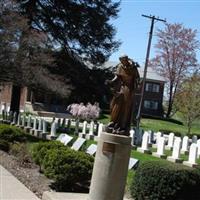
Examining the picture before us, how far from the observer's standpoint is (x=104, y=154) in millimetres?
8898

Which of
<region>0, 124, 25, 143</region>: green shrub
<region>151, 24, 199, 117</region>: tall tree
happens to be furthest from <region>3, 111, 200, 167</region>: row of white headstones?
<region>151, 24, 199, 117</region>: tall tree

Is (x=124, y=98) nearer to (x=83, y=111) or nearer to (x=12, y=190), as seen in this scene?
(x=12, y=190)

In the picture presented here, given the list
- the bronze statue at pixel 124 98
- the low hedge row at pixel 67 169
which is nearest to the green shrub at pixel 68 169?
the low hedge row at pixel 67 169

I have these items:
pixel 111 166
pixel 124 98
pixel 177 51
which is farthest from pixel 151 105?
pixel 111 166

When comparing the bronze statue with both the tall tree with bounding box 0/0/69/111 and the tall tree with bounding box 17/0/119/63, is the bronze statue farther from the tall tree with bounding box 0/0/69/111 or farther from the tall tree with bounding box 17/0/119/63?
the tall tree with bounding box 17/0/119/63

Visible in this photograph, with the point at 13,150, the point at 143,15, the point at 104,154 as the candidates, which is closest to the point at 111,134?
the point at 104,154

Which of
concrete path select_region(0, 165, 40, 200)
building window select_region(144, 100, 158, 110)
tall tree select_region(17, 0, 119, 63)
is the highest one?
tall tree select_region(17, 0, 119, 63)

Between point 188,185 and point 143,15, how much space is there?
3668 cm

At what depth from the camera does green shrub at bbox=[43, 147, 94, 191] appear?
11461 millimetres

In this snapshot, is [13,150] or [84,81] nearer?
[13,150]

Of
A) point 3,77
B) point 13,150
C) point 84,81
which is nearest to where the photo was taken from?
point 13,150

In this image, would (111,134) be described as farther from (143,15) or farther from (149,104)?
(149,104)

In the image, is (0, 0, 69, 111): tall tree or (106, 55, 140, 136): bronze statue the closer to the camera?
(106, 55, 140, 136): bronze statue

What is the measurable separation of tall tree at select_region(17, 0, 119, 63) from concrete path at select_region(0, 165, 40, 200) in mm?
26768
